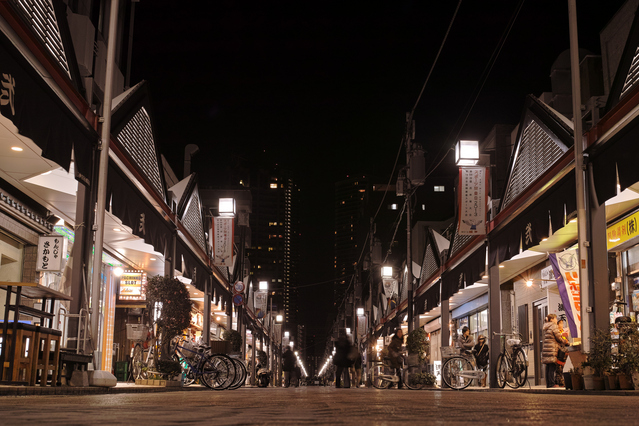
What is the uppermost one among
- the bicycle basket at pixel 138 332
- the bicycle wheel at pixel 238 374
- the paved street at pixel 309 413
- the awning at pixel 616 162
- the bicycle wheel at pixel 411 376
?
the awning at pixel 616 162

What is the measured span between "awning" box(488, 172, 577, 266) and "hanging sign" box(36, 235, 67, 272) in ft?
30.6

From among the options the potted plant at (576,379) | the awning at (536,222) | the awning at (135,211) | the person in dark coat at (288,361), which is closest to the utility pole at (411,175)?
the person in dark coat at (288,361)

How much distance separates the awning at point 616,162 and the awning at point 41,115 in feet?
26.2

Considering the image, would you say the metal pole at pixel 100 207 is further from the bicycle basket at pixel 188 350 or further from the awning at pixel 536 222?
the awning at pixel 536 222

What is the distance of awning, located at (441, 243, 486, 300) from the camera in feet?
61.0

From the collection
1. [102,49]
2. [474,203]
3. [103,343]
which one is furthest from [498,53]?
[103,343]

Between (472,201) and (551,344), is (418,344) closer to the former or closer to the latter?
(472,201)

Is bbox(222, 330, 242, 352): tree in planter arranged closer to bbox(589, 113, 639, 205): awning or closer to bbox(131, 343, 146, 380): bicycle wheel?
bbox(131, 343, 146, 380): bicycle wheel

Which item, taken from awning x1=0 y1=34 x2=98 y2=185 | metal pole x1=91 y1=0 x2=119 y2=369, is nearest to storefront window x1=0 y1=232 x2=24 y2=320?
metal pole x1=91 y1=0 x2=119 y2=369

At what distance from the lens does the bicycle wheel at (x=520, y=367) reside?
13744 mm

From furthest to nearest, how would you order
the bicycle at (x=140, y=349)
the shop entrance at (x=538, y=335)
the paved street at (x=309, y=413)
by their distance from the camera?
the shop entrance at (x=538, y=335) < the bicycle at (x=140, y=349) < the paved street at (x=309, y=413)

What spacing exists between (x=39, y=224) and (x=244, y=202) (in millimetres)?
33574

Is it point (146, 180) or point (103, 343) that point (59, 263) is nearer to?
point (146, 180)

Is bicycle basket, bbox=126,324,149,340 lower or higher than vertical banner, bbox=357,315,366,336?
lower
